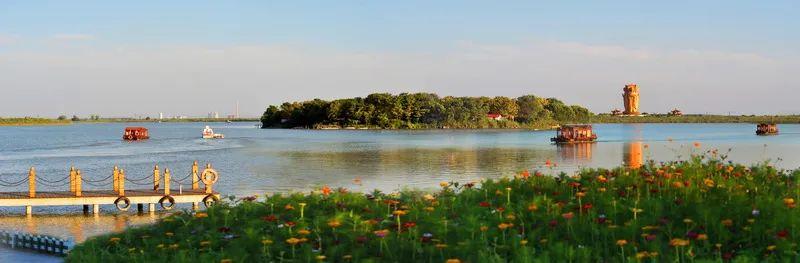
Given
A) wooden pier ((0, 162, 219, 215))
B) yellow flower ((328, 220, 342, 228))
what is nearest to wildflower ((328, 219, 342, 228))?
yellow flower ((328, 220, 342, 228))

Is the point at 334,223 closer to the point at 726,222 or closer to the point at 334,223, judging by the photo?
the point at 334,223

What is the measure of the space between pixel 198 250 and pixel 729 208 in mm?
8852

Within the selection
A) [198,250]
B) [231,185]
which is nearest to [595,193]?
[198,250]

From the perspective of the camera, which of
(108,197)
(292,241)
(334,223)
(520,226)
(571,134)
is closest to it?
(292,241)

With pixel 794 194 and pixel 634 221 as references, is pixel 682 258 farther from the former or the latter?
pixel 794 194

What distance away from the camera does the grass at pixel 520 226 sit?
38.1 ft

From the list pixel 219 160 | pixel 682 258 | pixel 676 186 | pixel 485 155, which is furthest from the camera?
pixel 485 155

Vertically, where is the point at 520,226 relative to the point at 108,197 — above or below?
above

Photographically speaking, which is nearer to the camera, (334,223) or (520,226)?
(334,223)

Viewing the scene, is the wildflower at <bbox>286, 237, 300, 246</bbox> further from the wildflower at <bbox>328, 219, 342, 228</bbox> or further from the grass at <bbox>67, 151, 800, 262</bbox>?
the wildflower at <bbox>328, 219, 342, 228</bbox>

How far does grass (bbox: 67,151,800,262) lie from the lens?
38.1ft

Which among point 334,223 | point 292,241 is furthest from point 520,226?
point 292,241

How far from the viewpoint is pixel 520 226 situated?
13297 mm

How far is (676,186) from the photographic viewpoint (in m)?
14.3
